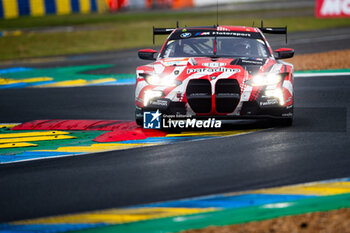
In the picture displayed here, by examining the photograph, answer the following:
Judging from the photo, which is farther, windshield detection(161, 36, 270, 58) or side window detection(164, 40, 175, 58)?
side window detection(164, 40, 175, 58)

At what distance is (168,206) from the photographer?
5750 millimetres

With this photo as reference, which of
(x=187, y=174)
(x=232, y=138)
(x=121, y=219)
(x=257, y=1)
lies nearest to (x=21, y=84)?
(x=232, y=138)

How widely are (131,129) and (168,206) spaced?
11.4 ft

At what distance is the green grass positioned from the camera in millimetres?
26156

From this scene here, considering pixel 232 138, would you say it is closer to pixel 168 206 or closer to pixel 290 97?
pixel 290 97

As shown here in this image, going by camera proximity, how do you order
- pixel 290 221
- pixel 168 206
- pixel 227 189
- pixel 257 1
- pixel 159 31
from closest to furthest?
pixel 290 221 < pixel 168 206 < pixel 227 189 < pixel 159 31 < pixel 257 1

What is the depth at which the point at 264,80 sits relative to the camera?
27.8 ft

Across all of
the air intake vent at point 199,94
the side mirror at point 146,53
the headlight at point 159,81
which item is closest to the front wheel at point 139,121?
the headlight at point 159,81

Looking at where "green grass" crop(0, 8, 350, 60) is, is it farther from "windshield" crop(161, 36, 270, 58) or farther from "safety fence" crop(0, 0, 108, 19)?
"windshield" crop(161, 36, 270, 58)

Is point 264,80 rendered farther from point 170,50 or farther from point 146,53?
point 146,53

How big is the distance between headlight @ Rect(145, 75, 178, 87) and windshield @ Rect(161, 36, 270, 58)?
3.47ft

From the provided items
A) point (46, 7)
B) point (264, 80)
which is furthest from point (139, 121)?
point (46, 7)

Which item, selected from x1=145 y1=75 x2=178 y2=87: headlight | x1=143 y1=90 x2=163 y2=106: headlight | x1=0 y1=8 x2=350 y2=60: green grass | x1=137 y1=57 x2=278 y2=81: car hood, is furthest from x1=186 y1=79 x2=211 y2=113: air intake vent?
x1=0 y1=8 x2=350 y2=60: green grass

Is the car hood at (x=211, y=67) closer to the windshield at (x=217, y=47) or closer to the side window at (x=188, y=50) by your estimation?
the windshield at (x=217, y=47)
